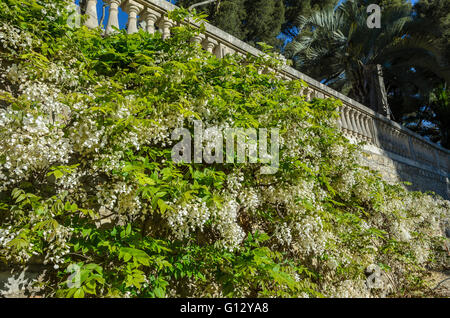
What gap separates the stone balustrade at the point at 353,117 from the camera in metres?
3.17

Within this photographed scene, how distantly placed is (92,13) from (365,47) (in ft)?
36.6

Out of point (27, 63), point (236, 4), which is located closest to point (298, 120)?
point (27, 63)

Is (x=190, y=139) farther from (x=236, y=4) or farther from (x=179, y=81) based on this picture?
(x=236, y=4)

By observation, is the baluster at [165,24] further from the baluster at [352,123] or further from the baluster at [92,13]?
the baluster at [352,123]

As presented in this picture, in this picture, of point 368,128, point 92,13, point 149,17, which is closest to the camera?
point 92,13

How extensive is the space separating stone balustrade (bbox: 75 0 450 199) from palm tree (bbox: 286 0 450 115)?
2589 mm

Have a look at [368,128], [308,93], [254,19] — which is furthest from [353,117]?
[254,19]

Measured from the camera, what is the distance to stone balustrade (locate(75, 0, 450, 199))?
317cm

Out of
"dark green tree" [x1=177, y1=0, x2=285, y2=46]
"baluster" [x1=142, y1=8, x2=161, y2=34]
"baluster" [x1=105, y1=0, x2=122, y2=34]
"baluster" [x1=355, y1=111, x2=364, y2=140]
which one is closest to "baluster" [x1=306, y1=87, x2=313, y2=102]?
"baluster" [x1=355, y1=111, x2=364, y2=140]

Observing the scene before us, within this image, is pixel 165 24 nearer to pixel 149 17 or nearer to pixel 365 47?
pixel 149 17

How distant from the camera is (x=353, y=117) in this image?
6449 mm

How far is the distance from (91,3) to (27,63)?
1.36m

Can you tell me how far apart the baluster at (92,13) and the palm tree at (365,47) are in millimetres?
9816

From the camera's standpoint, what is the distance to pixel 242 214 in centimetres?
299
